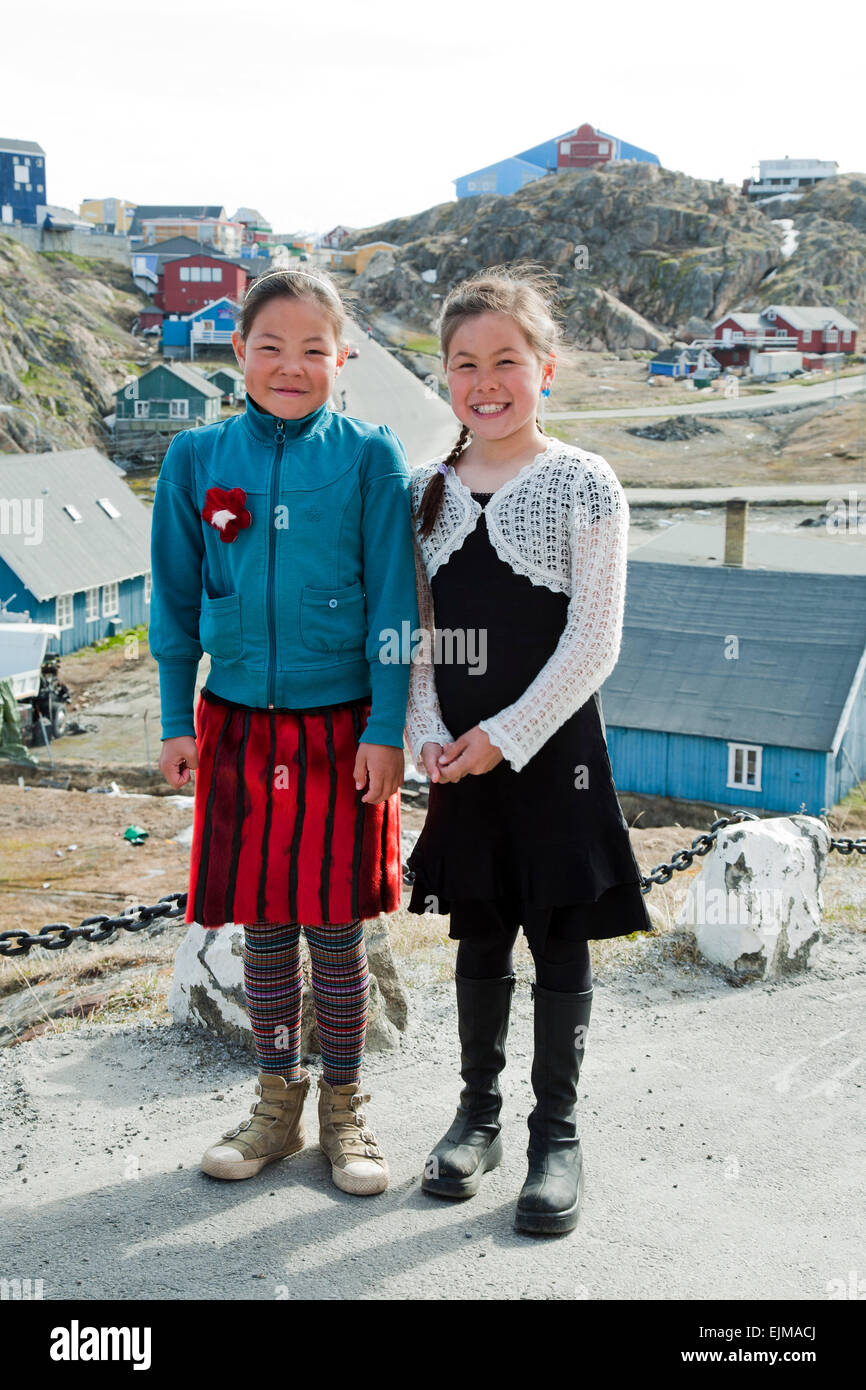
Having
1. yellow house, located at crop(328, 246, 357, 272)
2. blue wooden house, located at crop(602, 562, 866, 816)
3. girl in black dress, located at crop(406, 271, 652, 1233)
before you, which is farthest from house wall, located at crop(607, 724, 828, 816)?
yellow house, located at crop(328, 246, 357, 272)

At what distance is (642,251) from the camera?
92.5m

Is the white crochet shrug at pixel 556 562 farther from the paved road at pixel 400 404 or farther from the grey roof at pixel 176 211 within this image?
the grey roof at pixel 176 211

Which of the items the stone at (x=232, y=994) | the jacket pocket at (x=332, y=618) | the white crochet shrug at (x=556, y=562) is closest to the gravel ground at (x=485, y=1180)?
the stone at (x=232, y=994)

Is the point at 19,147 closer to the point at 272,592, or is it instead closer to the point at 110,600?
the point at 110,600

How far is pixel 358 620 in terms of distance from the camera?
9.75ft

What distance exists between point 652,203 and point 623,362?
32264 millimetres

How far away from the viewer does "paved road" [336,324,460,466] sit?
132 feet

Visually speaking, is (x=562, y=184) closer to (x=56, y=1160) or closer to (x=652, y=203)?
(x=652, y=203)

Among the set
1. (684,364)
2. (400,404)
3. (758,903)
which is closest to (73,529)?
(400,404)

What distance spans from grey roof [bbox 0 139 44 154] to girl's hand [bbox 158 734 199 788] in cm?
9236

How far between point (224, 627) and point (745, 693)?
19659mm

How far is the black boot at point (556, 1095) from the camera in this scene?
2959 millimetres

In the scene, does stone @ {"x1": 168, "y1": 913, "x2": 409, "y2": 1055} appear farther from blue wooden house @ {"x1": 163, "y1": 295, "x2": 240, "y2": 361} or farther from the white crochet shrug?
blue wooden house @ {"x1": 163, "y1": 295, "x2": 240, "y2": 361}

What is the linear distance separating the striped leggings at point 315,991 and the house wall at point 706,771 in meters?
18.1
